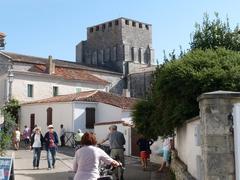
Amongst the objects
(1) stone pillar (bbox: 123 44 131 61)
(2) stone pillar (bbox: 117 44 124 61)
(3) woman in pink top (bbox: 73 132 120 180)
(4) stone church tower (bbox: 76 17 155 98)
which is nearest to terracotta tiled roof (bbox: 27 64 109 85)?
(4) stone church tower (bbox: 76 17 155 98)

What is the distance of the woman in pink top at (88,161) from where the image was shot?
294 inches

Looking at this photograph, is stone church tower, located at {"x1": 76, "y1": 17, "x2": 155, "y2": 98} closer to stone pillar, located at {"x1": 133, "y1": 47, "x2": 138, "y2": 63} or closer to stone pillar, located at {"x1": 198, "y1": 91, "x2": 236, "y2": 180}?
stone pillar, located at {"x1": 133, "y1": 47, "x2": 138, "y2": 63}

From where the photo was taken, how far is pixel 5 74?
162 feet

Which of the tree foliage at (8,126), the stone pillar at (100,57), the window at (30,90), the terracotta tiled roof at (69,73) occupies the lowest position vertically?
the tree foliage at (8,126)

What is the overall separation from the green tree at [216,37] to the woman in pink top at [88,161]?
46.1 ft

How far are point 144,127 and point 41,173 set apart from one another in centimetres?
431

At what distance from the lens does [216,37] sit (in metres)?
21.1

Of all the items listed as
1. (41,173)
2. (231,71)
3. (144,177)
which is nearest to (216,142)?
(231,71)

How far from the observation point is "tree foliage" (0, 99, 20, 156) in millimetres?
16094

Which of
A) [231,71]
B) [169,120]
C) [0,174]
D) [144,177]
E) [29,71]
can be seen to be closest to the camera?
[0,174]

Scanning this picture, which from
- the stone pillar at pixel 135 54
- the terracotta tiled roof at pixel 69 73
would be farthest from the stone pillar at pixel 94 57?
the terracotta tiled roof at pixel 69 73

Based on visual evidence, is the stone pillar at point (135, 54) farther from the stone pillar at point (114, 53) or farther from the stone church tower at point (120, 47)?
the stone pillar at point (114, 53)

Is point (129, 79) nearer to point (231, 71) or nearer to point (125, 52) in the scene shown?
point (125, 52)

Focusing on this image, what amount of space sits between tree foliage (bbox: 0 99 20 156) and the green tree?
9.21m
